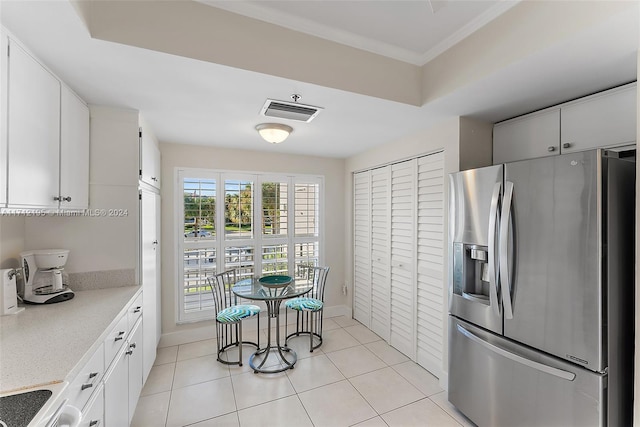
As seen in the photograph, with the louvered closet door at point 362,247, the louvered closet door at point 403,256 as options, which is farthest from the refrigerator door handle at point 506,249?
the louvered closet door at point 362,247

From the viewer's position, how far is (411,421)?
1.99m

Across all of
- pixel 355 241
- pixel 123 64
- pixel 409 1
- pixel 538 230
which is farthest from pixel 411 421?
pixel 123 64

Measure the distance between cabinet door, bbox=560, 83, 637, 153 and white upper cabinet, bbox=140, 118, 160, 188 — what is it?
3.07 metres

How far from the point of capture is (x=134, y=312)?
1.90 metres

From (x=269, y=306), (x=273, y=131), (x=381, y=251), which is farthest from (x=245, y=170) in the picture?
(x=381, y=251)

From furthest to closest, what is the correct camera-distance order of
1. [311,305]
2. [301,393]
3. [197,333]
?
1. [197,333]
2. [311,305]
3. [301,393]

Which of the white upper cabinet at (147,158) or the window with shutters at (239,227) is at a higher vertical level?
the white upper cabinet at (147,158)

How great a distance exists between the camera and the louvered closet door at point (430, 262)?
247 centimetres

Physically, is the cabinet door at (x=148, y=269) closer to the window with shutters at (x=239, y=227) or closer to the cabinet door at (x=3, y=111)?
the window with shutters at (x=239, y=227)

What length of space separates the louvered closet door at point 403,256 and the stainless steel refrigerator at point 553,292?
91 cm

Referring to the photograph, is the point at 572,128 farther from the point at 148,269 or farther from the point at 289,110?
the point at 148,269

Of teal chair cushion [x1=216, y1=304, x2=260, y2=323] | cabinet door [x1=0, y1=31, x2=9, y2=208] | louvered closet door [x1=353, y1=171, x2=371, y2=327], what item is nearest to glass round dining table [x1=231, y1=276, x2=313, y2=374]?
teal chair cushion [x1=216, y1=304, x2=260, y2=323]

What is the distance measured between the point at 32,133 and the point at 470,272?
8.74 feet

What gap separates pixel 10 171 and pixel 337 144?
2.59 metres
